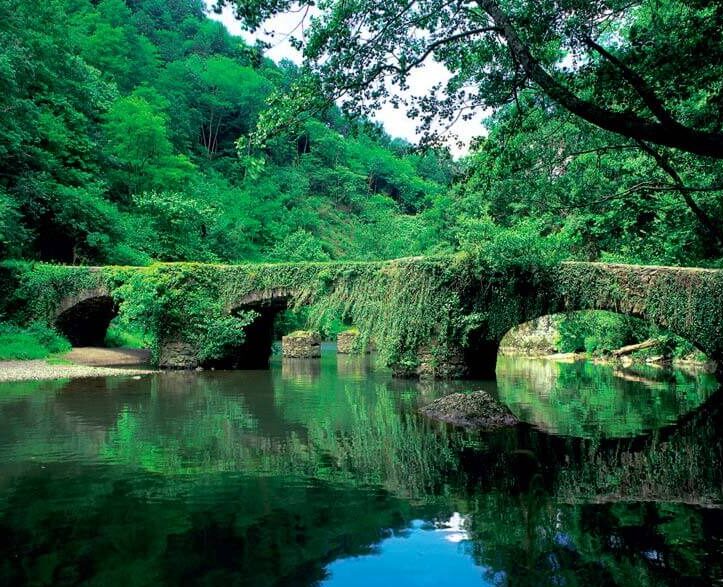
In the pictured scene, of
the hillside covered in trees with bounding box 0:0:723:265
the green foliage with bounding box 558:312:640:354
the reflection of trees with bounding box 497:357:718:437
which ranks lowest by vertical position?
the reflection of trees with bounding box 497:357:718:437

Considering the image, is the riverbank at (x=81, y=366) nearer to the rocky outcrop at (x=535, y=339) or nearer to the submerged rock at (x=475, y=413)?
the submerged rock at (x=475, y=413)

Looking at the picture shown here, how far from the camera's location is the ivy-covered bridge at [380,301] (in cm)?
1573

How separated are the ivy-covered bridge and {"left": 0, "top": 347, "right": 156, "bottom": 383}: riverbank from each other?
1.81 metres

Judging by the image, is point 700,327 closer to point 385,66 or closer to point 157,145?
point 385,66

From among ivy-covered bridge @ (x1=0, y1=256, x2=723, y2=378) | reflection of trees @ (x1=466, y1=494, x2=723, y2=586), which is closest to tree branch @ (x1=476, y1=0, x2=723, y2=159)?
reflection of trees @ (x1=466, y1=494, x2=723, y2=586)

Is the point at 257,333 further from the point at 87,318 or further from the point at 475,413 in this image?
the point at 475,413

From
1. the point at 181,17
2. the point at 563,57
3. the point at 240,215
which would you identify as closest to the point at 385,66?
the point at 563,57

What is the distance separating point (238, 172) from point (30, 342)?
33.8m

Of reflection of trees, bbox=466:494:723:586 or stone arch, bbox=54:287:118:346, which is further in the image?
stone arch, bbox=54:287:118:346

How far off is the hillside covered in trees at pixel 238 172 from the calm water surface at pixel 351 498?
11.9 ft

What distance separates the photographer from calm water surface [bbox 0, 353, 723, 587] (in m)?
3.96

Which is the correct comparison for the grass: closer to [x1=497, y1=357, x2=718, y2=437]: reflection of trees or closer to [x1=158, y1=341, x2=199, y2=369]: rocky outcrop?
[x1=158, y1=341, x2=199, y2=369]: rocky outcrop

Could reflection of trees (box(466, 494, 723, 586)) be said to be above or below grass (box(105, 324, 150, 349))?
below

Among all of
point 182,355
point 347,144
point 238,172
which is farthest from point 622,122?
point 347,144
